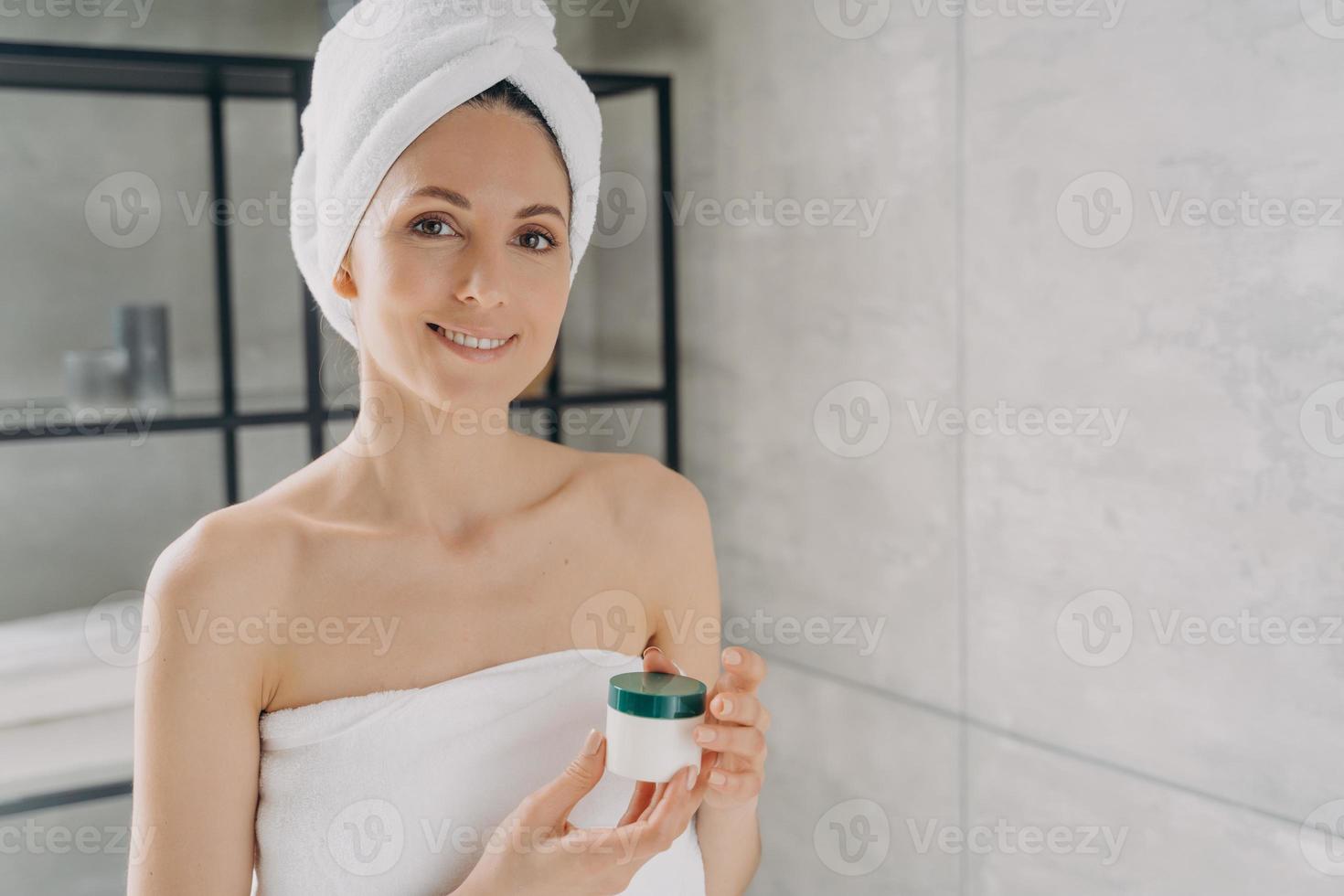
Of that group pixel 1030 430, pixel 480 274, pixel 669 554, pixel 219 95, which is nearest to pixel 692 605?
pixel 669 554

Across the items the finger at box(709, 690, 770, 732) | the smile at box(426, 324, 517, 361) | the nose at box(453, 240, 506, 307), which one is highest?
the nose at box(453, 240, 506, 307)

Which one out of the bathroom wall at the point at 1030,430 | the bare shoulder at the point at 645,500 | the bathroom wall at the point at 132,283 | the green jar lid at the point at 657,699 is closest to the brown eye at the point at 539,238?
the bare shoulder at the point at 645,500

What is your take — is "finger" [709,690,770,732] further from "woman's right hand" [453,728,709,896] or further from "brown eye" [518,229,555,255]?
"brown eye" [518,229,555,255]

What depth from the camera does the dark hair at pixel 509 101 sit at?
0.96 metres

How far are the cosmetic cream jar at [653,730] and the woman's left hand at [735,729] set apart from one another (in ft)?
0.04

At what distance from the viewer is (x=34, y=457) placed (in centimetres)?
182

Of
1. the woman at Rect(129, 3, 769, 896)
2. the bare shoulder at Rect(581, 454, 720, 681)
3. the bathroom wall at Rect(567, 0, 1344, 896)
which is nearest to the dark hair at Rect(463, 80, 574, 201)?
the woman at Rect(129, 3, 769, 896)

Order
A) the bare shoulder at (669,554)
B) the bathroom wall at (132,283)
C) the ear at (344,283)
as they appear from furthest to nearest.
Answer: the bathroom wall at (132,283)
the bare shoulder at (669,554)
the ear at (344,283)

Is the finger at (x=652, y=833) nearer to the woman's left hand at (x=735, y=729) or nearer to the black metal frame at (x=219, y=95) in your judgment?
the woman's left hand at (x=735, y=729)

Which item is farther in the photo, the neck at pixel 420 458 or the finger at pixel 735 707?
the neck at pixel 420 458

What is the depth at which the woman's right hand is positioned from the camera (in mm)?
899

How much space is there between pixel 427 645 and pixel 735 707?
0.27 meters

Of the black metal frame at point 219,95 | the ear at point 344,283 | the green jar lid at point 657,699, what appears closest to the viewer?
the green jar lid at point 657,699

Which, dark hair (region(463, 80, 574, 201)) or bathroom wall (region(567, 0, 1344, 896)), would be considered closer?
dark hair (region(463, 80, 574, 201))
